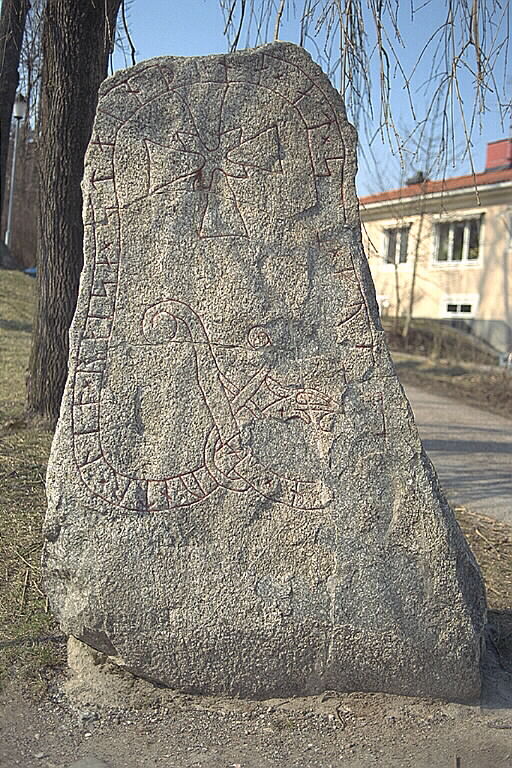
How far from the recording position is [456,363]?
15.7 m

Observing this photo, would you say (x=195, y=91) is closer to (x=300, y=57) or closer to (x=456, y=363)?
(x=300, y=57)

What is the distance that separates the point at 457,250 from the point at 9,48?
16.4 metres

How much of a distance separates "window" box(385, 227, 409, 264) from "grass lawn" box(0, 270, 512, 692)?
47.4 feet

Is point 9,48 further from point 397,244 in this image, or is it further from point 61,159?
point 397,244

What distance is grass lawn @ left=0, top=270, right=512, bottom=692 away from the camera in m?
3.34

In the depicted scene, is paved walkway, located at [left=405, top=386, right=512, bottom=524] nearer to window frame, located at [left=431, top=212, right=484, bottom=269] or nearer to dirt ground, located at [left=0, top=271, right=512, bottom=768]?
dirt ground, located at [left=0, top=271, right=512, bottom=768]

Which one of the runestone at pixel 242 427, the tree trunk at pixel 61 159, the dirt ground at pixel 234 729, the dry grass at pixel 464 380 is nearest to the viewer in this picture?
the dirt ground at pixel 234 729

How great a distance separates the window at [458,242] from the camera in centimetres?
2081

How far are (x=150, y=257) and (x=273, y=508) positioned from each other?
1041mm

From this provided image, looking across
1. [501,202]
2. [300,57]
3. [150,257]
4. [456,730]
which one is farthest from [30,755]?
[501,202]

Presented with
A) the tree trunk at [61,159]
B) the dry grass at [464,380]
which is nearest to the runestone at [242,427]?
the tree trunk at [61,159]

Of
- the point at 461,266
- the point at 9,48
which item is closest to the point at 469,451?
the point at 9,48

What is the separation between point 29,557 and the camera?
4.18m

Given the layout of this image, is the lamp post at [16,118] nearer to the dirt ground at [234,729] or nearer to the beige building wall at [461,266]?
the dirt ground at [234,729]
